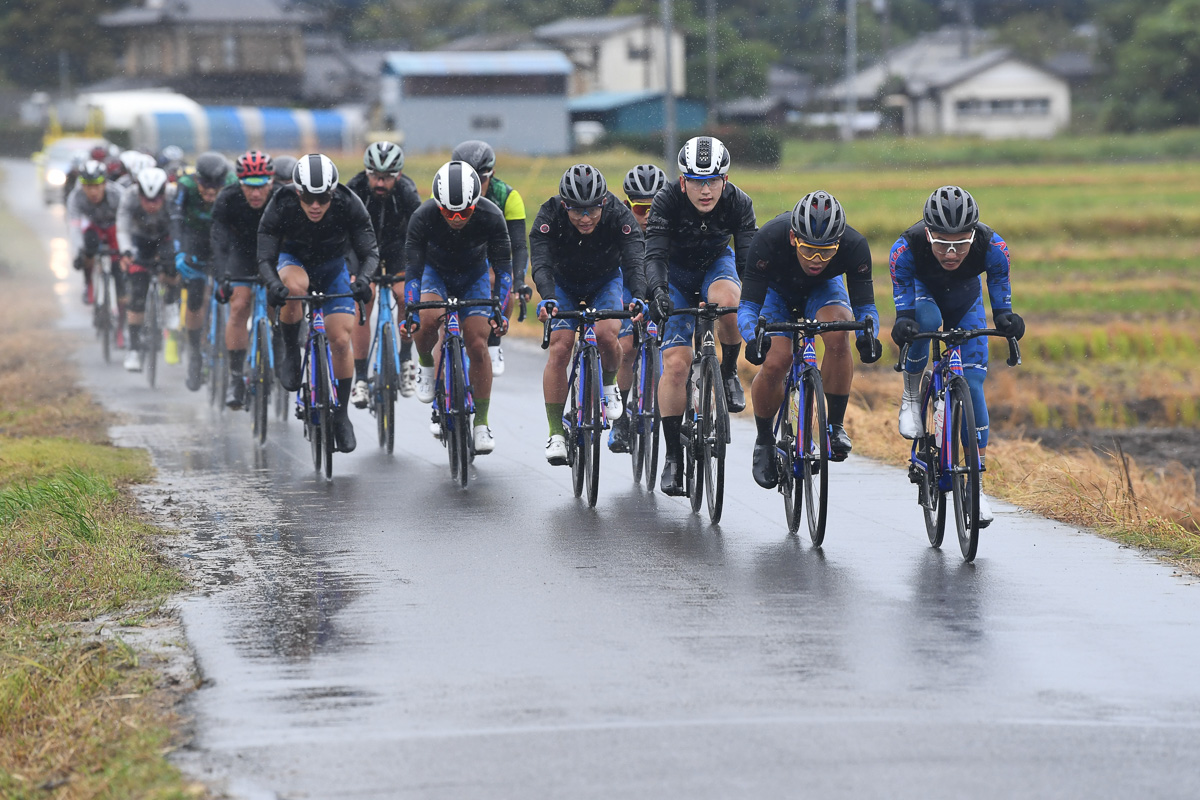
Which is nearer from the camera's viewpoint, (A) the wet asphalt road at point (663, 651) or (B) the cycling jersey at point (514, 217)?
(A) the wet asphalt road at point (663, 651)

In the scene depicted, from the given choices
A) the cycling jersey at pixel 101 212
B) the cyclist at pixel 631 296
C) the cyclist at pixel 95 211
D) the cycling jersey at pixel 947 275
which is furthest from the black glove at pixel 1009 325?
the cycling jersey at pixel 101 212

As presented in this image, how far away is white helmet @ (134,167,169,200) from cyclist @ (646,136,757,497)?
8.00m

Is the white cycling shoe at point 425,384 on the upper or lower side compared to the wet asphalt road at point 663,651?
upper

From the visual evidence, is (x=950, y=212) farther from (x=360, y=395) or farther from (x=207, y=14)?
(x=207, y=14)

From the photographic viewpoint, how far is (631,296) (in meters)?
11.7

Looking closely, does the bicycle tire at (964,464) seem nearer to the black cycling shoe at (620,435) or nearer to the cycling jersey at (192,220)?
the black cycling shoe at (620,435)

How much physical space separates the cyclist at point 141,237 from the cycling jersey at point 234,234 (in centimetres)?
371

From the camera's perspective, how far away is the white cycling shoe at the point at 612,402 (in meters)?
11.1

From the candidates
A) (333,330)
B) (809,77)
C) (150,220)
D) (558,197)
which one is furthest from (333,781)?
(809,77)

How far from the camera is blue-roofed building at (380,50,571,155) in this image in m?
71.2

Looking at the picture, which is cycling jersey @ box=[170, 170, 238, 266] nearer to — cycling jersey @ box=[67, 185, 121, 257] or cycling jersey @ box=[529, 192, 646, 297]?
cycling jersey @ box=[67, 185, 121, 257]

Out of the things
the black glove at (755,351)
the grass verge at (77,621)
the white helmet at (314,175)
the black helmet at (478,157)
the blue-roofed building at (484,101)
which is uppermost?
the blue-roofed building at (484,101)

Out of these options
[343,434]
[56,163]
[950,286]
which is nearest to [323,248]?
[343,434]

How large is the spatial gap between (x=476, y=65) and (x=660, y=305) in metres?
63.7
